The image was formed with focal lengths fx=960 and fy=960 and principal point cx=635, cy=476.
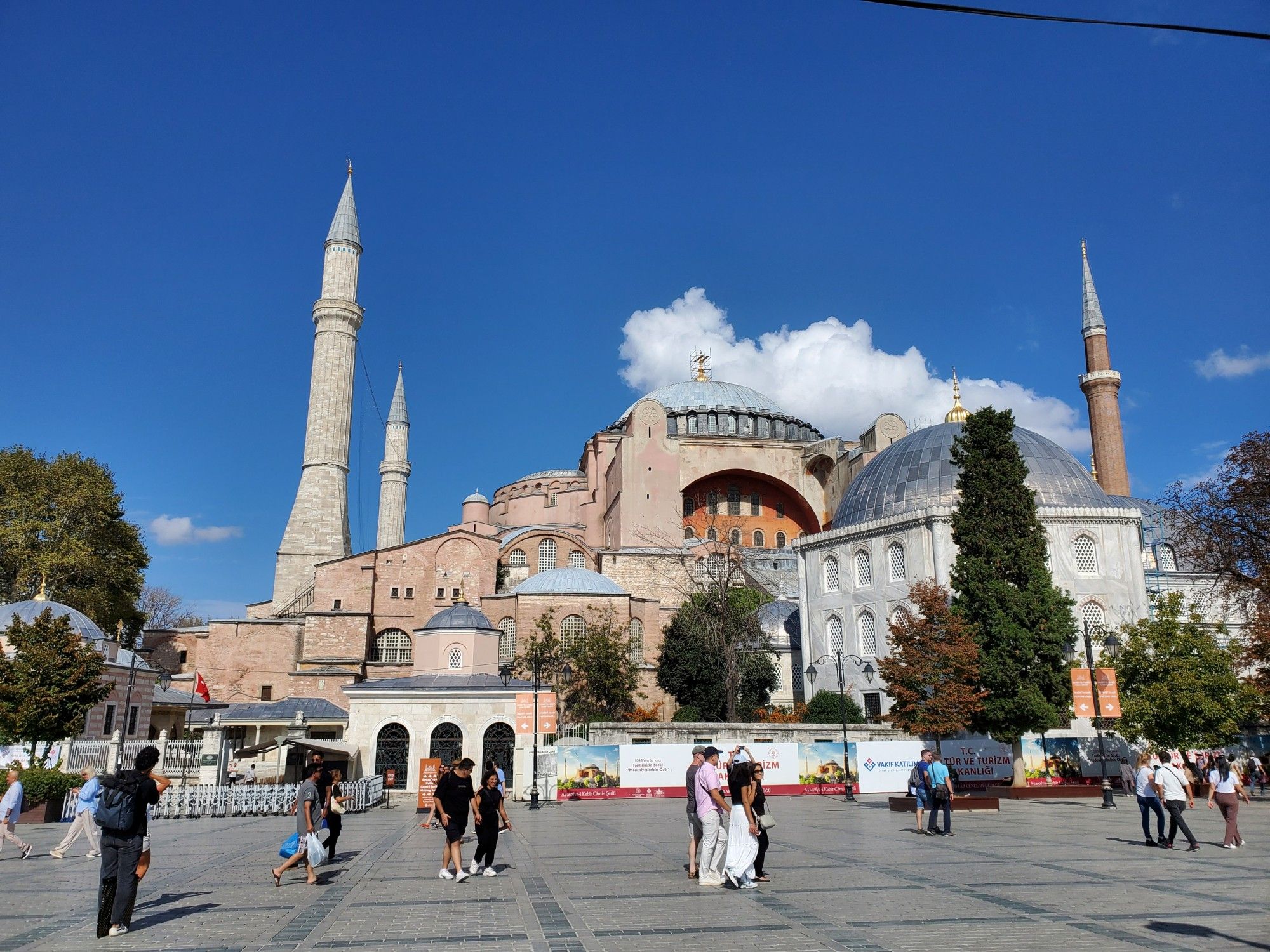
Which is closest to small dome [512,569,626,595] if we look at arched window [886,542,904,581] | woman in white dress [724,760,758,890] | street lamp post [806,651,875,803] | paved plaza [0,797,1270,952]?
street lamp post [806,651,875,803]

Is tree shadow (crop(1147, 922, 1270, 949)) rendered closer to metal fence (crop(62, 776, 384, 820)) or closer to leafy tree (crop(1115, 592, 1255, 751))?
metal fence (crop(62, 776, 384, 820))

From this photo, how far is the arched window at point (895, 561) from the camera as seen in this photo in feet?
102

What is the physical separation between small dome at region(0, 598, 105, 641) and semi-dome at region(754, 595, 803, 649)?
71.7ft

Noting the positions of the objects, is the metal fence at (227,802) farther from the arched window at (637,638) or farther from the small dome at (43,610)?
the arched window at (637,638)

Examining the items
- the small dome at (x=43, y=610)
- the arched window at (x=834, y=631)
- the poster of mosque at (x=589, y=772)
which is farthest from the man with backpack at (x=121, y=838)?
the arched window at (x=834, y=631)

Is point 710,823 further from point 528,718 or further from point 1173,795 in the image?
point 528,718

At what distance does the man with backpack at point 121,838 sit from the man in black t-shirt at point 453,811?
2573 millimetres

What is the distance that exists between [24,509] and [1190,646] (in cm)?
3679

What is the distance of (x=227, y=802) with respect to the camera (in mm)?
18594

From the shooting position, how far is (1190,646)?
74.5 ft

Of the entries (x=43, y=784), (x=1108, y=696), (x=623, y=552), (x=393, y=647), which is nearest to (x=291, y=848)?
(x=43, y=784)

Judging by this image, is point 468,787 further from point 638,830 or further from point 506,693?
point 506,693

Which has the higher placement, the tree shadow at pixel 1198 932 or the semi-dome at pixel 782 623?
the semi-dome at pixel 782 623

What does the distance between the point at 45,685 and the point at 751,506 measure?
3586 centimetres
